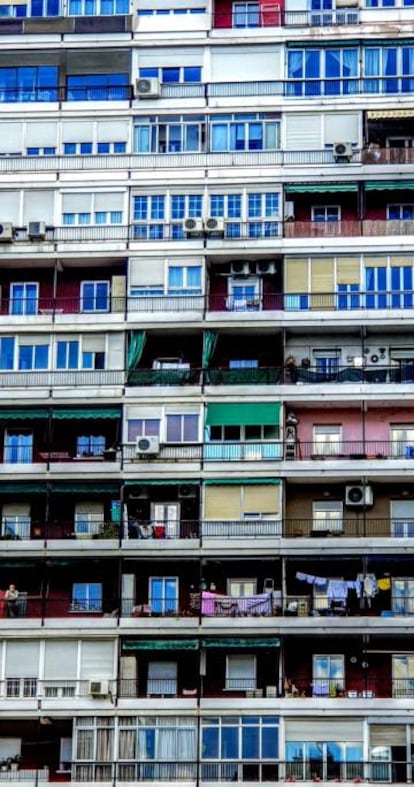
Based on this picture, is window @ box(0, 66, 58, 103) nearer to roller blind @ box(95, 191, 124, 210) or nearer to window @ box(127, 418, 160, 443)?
roller blind @ box(95, 191, 124, 210)

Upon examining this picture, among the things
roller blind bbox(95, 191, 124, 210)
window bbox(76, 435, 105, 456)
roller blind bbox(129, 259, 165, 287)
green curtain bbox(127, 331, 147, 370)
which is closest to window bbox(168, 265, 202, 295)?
roller blind bbox(129, 259, 165, 287)

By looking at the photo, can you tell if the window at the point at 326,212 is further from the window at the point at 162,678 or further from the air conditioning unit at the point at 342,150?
the window at the point at 162,678

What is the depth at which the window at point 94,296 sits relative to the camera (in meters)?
63.1

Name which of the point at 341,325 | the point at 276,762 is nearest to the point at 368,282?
the point at 341,325

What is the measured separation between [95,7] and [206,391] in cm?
1394

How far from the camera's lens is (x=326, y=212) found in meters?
63.8

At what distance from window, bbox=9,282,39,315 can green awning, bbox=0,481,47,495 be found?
5.81 m

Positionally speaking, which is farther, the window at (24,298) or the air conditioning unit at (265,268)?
the window at (24,298)

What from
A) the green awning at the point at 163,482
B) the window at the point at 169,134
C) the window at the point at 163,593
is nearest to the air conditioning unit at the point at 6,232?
the window at the point at 169,134

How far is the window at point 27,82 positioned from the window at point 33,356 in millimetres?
8618

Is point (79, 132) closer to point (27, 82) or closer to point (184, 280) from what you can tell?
point (27, 82)

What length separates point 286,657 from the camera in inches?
2331

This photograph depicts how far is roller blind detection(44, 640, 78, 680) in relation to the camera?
5884 centimetres

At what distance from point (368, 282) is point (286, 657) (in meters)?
11.9
